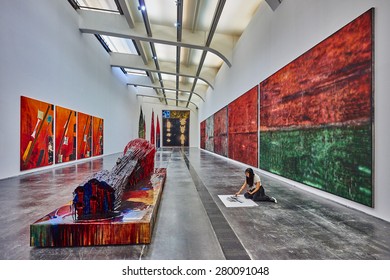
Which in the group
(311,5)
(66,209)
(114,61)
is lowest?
(66,209)

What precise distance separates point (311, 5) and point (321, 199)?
4220 mm

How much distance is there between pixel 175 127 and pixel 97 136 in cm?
1767

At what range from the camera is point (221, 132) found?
14617mm

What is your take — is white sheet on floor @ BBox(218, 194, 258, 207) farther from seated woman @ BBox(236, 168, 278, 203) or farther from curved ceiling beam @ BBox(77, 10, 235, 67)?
curved ceiling beam @ BBox(77, 10, 235, 67)

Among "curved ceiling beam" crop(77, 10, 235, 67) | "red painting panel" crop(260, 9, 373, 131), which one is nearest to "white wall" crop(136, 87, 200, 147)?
"curved ceiling beam" crop(77, 10, 235, 67)

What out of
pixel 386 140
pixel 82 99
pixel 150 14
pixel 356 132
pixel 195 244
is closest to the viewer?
pixel 195 244

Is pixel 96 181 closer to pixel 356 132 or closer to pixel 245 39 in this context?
pixel 356 132

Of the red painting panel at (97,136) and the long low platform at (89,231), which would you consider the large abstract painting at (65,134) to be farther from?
the long low platform at (89,231)

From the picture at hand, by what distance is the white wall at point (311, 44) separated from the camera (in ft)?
10.1

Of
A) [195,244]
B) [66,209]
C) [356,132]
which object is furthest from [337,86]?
[66,209]

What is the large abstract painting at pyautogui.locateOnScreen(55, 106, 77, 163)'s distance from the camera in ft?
28.9

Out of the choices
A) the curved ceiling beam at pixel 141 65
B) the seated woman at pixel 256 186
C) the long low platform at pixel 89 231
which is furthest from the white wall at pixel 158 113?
the long low platform at pixel 89 231
